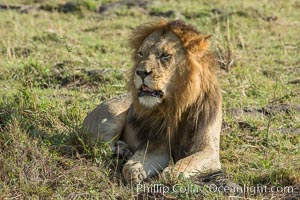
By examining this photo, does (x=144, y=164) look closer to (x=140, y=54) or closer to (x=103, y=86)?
(x=140, y=54)

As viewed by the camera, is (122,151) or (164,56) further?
(122,151)

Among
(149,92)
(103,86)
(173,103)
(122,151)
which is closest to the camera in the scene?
(149,92)

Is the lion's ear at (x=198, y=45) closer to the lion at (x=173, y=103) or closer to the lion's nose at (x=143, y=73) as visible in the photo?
the lion at (x=173, y=103)

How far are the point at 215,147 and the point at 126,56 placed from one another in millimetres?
4574

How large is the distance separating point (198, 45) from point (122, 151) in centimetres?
116

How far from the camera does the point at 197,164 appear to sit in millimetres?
5531

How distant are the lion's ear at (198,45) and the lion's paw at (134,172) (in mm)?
1002

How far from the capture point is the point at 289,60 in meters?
9.66

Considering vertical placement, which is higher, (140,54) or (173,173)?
(140,54)

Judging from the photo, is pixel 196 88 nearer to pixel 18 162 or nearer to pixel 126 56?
pixel 18 162

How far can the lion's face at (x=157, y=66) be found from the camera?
5.44m

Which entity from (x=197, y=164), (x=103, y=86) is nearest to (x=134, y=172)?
(x=197, y=164)

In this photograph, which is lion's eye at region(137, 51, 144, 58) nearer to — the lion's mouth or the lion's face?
the lion's face

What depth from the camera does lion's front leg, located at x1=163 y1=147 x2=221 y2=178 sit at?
5.41 meters
